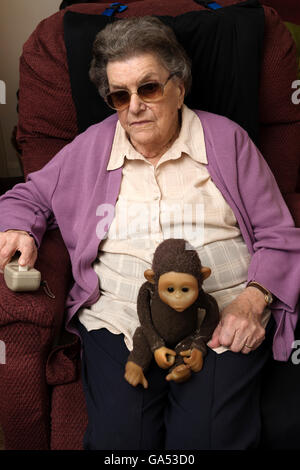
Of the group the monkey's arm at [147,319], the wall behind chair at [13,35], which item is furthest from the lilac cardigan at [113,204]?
the wall behind chair at [13,35]

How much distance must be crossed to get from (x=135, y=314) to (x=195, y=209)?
336 mm

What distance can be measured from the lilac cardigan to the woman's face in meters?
0.12

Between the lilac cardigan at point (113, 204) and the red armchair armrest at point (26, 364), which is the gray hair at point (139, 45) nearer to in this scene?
the lilac cardigan at point (113, 204)

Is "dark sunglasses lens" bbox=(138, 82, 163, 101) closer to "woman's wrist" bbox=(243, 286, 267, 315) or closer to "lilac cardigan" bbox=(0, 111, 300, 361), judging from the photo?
"lilac cardigan" bbox=(0, 111, 300, 361)

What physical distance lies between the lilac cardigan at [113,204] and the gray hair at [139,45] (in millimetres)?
172

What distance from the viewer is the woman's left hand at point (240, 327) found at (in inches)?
46.8

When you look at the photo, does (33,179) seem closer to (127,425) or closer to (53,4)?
(127,425)

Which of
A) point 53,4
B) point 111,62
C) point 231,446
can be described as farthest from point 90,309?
point 53,4

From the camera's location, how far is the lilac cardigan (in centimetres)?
133

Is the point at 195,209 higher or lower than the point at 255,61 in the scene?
lower

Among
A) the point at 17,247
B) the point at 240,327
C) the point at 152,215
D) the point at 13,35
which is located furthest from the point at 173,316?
the point at 13,35

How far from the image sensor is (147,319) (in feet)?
3.79

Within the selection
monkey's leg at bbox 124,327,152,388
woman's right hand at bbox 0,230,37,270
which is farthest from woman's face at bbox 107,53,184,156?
monkey's leg at bbox 124,327,152,388

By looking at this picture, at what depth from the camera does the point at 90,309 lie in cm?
140
